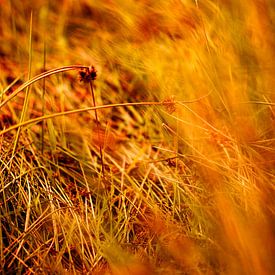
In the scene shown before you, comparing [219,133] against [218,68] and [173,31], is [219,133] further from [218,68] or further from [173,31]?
[173,31]

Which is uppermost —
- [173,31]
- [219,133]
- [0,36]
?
[0,36]

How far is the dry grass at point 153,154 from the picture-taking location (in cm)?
93

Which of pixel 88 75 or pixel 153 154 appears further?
pixel 153 154

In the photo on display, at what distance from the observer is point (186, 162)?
118cm

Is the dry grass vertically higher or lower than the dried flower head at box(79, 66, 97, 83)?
lower

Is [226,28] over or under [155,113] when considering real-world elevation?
over

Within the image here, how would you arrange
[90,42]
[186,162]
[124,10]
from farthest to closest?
[90,42] → [124,10] → [186,162]

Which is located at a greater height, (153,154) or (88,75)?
(88,75)

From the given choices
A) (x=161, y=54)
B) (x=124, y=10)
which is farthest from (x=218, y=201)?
(x=124, y=10)

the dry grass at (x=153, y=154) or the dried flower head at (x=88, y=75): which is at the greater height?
the dried flower head at (x=88, y=75)

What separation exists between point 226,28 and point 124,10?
433mm

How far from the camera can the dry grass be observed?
3.05ft

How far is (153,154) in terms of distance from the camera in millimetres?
1390

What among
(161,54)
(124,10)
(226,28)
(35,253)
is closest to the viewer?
(35,253)
